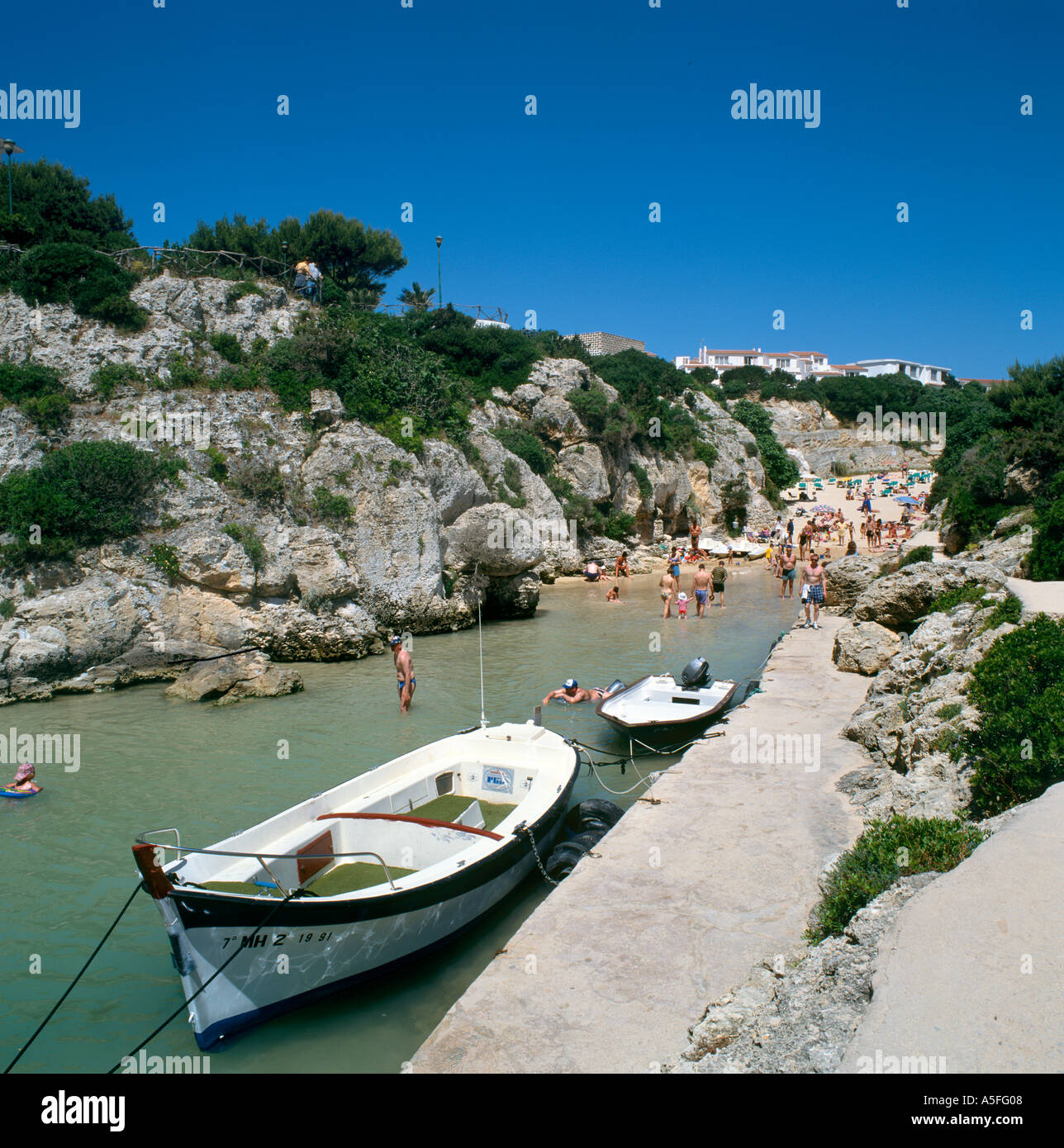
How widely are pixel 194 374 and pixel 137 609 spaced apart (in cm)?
763

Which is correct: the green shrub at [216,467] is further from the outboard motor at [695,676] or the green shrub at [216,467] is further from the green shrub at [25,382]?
the outboard motor at [695,676]

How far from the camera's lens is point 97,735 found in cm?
1248

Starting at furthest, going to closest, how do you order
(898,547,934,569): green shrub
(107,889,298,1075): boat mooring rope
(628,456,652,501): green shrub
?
(628,456,652,501): green shrub, (898,547,934,569): green shrub, (107,889,298,1075): boat mooring rope

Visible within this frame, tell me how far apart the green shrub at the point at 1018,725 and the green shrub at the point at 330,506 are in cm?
1586

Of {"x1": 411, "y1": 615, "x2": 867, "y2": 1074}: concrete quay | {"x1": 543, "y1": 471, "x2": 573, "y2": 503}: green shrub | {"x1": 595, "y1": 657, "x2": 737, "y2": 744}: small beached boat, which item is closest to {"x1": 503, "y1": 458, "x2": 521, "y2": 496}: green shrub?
{"x1": 543, "y1": 471, "x2": 573, "y2": 503}: green shrub

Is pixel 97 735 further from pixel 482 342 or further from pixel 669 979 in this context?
pixel 482 342

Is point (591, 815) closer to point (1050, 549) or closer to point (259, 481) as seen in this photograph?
point (1050, 549)

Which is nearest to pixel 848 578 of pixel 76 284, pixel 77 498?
pixel 77 498

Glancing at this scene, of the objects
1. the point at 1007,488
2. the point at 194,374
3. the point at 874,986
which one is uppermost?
the point at 194,374

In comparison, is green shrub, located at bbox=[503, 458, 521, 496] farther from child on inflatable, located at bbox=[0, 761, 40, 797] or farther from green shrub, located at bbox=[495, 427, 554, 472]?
child on inflatable, located at bbox=[0, 761, 40, 797]

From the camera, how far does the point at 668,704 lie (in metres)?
13.2

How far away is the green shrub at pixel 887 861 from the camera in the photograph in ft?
16.1

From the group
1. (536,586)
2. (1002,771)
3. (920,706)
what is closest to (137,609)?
(536,586)

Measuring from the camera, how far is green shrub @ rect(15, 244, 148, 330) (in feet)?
66.3
